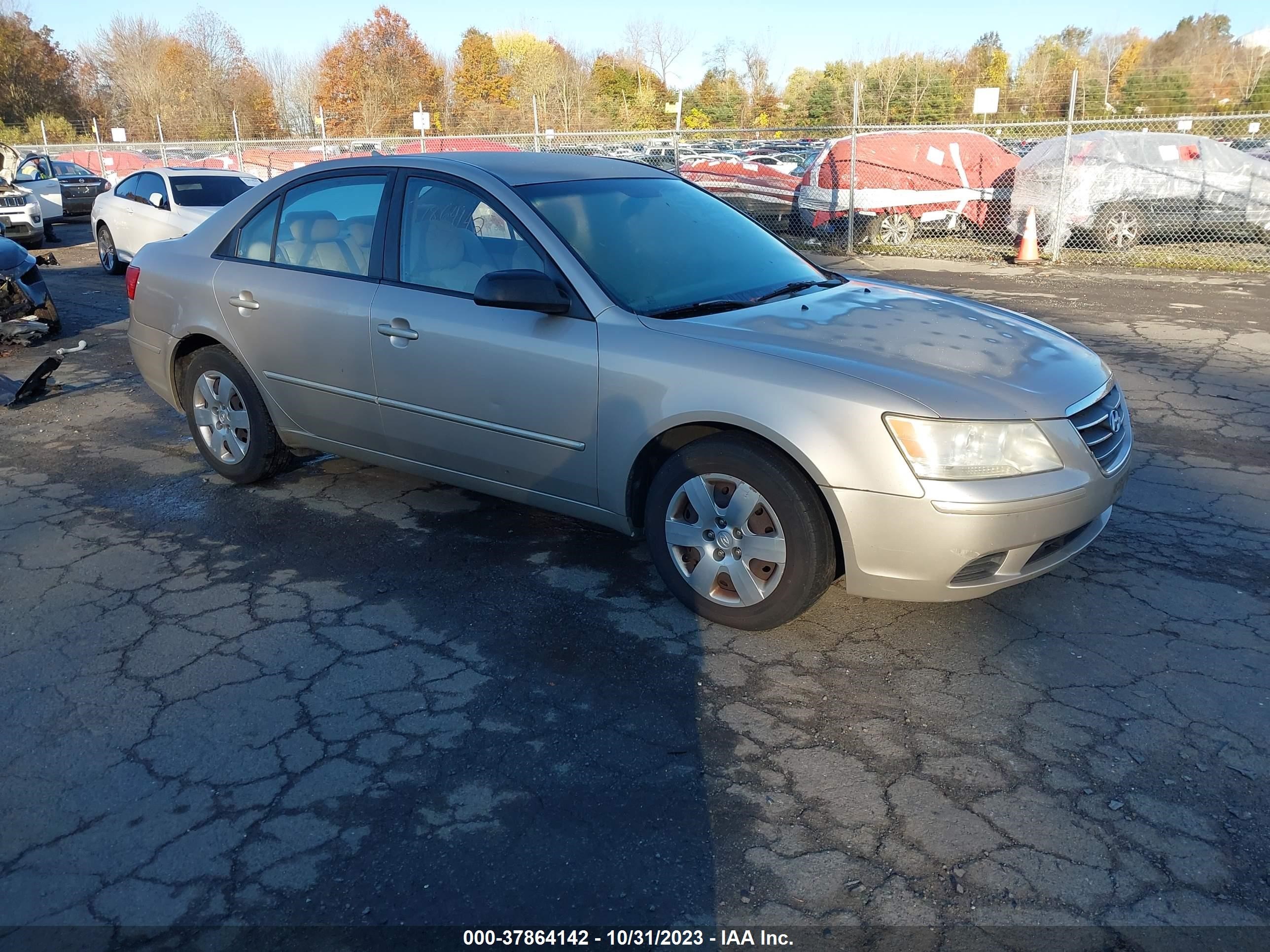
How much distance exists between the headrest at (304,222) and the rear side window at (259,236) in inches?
5.0

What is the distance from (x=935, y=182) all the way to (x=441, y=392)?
520 inches

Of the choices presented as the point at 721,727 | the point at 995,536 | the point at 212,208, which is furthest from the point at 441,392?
the point at 212,208

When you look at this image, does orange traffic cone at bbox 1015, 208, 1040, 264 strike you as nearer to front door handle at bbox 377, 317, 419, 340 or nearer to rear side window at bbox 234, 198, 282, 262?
rear side window at bbox 234, 198, 282, 262

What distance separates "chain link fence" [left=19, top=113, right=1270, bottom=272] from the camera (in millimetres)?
14414

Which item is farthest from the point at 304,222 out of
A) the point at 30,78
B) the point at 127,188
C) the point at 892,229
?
the point at 30,78

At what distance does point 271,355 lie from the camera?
493 cm

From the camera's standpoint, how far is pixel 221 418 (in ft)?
17.5

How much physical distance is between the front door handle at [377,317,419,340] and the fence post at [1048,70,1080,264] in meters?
12.0

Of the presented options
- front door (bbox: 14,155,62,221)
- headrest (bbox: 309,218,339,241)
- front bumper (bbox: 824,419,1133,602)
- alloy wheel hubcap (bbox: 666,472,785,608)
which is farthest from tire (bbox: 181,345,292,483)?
front door (bbox: 14,155,62,221)

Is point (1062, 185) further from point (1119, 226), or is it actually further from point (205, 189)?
point (205, 189)

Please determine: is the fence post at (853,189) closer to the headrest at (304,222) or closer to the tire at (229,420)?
the headrest at (304,222)

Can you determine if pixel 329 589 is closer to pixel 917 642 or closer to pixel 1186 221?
pixel 917 642

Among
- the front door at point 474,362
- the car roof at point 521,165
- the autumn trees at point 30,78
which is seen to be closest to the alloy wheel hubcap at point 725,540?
the front door at point 474,362

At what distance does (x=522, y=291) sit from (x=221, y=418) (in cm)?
241
